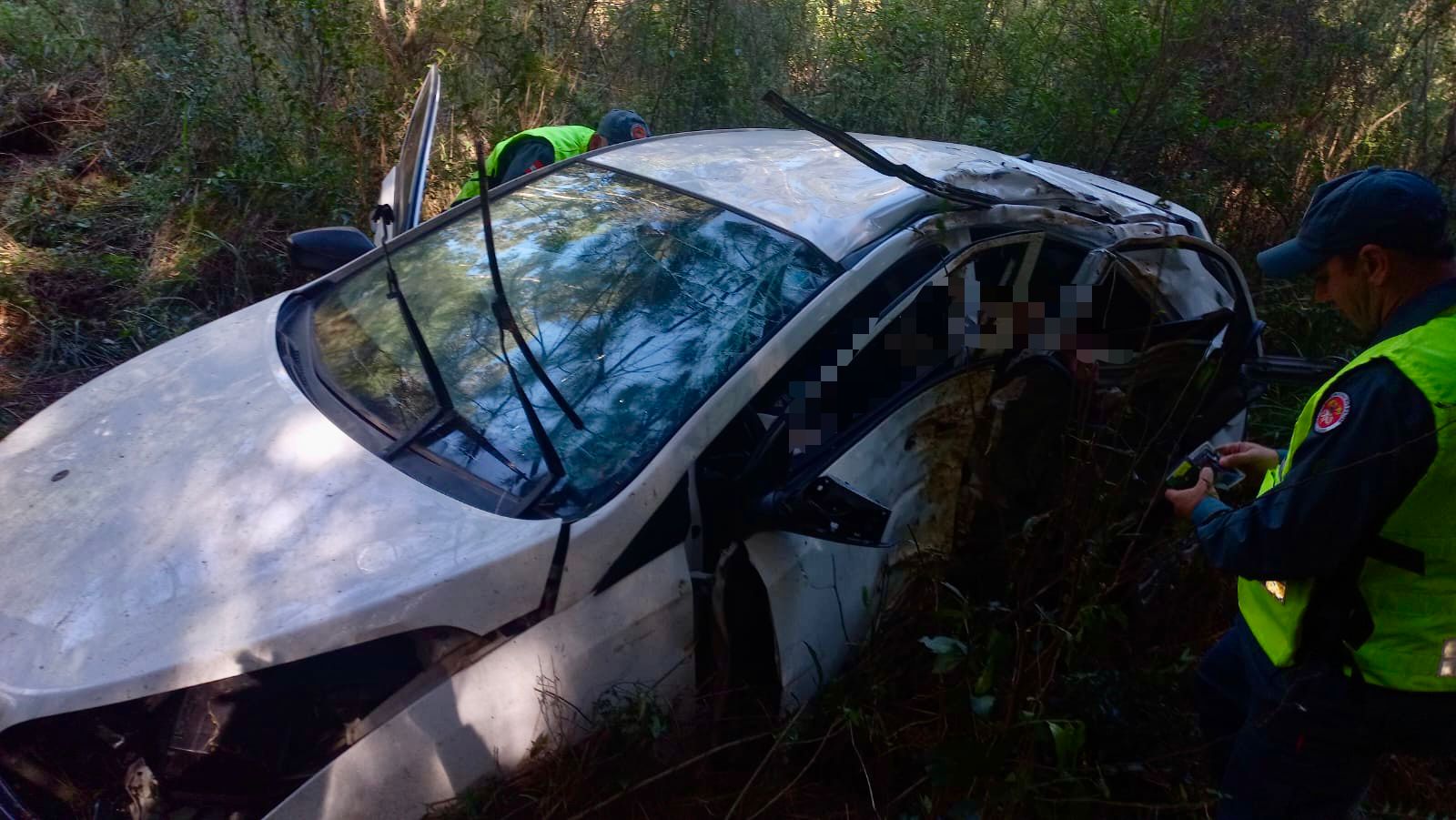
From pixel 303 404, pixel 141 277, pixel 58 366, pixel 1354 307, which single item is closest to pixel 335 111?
pixel 141 277

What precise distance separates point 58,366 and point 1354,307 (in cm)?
478

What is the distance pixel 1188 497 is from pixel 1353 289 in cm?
52

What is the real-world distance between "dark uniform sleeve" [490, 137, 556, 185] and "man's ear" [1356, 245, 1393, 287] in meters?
3.30

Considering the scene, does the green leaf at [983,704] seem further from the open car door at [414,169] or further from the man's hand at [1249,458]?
the open car door at [414,169]

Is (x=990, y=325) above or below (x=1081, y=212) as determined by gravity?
below

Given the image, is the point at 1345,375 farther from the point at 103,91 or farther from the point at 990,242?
the point at 103,91

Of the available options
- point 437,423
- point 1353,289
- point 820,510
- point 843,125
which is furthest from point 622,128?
point 1353,289

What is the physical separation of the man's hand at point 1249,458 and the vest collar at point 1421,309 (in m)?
0.48

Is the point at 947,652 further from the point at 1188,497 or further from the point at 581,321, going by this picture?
the point at 581,321

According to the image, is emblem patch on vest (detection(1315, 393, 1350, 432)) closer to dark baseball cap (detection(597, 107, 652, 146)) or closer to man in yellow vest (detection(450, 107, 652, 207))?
man in yellow vest (detection(450, 107, 652, 207))

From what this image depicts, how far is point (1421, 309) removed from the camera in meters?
1.74

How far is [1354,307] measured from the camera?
191 cm

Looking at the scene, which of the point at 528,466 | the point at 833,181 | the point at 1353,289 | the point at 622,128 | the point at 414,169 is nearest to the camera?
the point at 1353,289

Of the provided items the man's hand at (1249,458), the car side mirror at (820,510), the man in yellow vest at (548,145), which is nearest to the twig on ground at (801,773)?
the car side mirror at (820,510)
